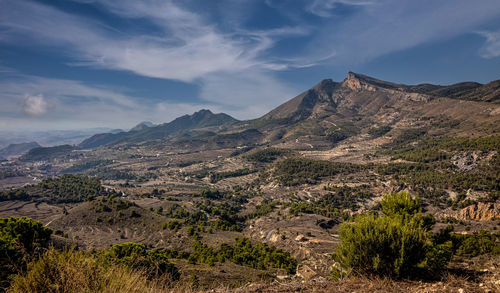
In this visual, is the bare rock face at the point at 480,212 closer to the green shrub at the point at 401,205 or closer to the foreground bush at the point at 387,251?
the green shrub at the point at 401,205

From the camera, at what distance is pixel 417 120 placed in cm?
16212

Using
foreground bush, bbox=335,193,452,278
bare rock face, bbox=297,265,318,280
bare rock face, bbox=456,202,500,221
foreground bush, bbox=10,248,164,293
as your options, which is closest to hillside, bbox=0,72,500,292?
foreground bush, bbox=335,193,452,278

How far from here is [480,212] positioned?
4784 centimetres

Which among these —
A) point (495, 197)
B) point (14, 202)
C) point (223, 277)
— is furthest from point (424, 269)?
point (14, 202)

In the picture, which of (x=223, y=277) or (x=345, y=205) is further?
(x=345, y=205)

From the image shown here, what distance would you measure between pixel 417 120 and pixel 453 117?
24.3 metres

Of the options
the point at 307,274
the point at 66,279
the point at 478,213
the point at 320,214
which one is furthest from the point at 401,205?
the point at 478,213

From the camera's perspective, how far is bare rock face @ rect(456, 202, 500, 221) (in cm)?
4588

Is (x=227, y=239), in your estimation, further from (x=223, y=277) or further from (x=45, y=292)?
(x=45, y=292)

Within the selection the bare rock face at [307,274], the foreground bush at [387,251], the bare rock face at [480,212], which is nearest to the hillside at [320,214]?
the foreground bush at [387,251]

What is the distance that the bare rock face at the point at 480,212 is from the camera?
151ft

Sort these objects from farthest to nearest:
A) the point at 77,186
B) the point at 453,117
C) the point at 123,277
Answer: the point at 453,117, the point at 77,186, the point at 123,277

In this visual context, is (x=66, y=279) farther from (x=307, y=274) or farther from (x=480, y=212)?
(x=480, y=212)

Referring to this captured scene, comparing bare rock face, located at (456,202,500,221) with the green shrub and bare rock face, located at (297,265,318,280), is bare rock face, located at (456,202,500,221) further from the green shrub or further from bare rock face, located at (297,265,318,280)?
the green shrub
